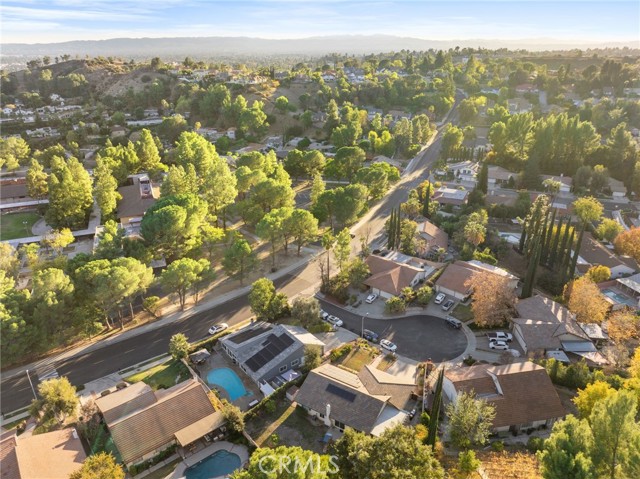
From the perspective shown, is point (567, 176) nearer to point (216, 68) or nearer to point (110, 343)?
point (110, 343)

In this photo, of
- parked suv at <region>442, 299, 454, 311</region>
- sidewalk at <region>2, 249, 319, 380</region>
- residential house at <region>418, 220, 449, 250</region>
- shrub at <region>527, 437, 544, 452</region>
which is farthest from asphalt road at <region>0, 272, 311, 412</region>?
shrub at <region>527, 437, 544, 452</region>

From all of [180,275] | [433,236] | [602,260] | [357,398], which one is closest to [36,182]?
[180,275]

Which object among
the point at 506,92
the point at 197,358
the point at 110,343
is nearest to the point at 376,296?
the point at 197,358

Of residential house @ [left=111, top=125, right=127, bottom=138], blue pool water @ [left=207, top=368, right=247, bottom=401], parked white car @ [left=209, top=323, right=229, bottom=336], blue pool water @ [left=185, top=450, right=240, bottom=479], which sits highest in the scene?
residential house @ [left=111, top=125, right=127, bottom=138]

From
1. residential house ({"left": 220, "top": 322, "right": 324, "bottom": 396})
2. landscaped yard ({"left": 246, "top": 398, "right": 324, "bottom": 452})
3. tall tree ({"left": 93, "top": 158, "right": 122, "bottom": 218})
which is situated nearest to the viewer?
landscaped yard ({"left": 246, "top": 398, "right": 324, "bottom": 452})

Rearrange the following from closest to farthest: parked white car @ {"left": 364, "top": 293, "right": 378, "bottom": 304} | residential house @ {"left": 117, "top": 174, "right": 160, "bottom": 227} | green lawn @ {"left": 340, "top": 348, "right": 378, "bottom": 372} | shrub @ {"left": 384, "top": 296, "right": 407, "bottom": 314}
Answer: green lawn @ {"left": 340, "top": 348, "right": 378, "bottom": 372}
shrub @ {"left": 384, "top": 296, "right": 407, "bottom": 314}
parked white car @ {"left": 364, "top": 293, "right": 378, "bottom": 304}
residential house @ {"left": 117, "top": 174, "right": 160, "bottom": 227}

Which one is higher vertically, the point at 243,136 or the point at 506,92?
the point at 506,92

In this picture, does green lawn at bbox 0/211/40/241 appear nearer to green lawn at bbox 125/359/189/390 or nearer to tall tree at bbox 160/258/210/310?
tall tree at bbox 160/258/210/310
